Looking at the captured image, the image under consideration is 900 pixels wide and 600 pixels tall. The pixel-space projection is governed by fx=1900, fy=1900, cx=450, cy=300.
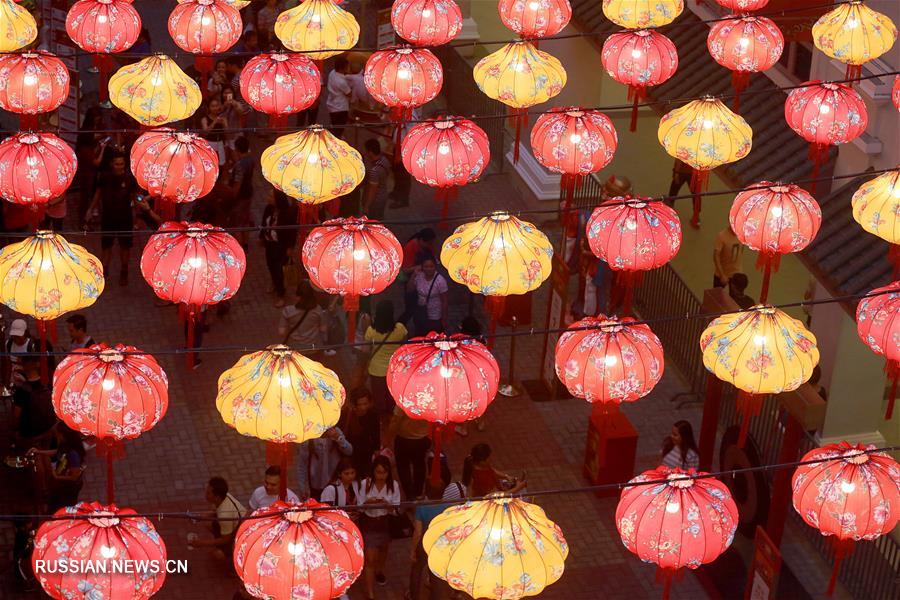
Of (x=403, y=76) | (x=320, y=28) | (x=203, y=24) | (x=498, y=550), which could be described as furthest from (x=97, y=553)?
(x=203, y=24)

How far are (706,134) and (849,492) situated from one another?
5.67 metres

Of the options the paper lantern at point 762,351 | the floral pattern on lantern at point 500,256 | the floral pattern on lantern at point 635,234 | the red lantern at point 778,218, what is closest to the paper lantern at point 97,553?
the floral pattern on lantern at point 500,256

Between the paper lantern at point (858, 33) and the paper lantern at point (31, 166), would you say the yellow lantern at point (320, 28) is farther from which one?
the paper lantern at point (858, 33)

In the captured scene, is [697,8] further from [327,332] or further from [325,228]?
[325,228]

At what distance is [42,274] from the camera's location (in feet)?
53.8

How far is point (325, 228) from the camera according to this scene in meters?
16.9

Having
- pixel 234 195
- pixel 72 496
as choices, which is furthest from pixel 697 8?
pixel 72 496

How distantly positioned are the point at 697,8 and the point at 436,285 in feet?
22.5

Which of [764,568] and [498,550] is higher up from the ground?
[498,550]

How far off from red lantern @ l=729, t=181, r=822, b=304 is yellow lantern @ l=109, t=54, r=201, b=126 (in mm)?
5974

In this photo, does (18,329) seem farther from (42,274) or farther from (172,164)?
(42,274)

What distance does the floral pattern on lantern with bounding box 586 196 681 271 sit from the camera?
17453 mm

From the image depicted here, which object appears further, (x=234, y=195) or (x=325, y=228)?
(x=234, y=195)

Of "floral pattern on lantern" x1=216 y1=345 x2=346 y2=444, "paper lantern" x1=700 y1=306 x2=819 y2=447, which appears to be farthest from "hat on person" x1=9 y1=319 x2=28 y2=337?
"paper lantern" x1=700 y1=306 x2=819 y2=447
